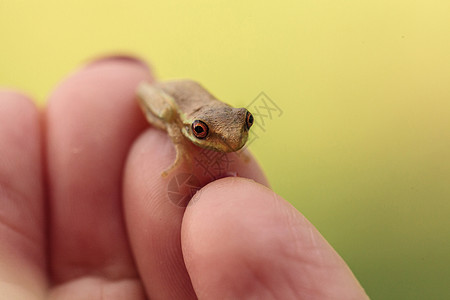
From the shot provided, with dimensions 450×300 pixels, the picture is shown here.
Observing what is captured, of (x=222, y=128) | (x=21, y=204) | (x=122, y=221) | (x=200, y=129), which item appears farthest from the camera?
(x=122, y=221)

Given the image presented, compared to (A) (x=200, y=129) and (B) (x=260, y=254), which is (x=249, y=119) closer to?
(A) (x=200, y=129)

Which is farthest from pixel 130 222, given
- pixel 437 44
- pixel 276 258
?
pixel 437 44

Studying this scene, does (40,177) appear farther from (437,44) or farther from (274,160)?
(437,44)

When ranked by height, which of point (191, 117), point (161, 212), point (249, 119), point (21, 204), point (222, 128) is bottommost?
point (21, 204)

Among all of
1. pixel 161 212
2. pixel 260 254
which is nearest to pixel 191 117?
pixel 161 212

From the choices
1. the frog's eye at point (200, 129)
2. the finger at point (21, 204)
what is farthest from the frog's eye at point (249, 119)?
the finger at point (21, 204)

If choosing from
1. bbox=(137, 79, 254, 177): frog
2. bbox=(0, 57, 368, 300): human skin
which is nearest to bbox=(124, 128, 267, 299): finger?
bbox=(0, 57, 368, 300): human skin
